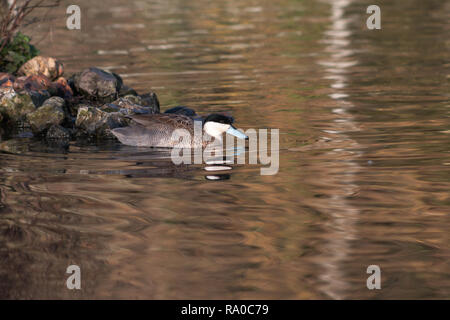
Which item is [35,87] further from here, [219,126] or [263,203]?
[263,203]

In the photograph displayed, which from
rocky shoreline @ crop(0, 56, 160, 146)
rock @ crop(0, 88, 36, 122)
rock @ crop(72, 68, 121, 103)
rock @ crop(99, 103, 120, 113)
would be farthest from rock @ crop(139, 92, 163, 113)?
rock @ crop(0, 88, 36, 122)

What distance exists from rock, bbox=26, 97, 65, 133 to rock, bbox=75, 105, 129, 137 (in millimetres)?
556

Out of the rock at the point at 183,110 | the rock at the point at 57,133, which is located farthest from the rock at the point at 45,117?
the rock at the point at 183,110

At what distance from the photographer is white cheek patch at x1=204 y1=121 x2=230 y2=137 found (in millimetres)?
12336

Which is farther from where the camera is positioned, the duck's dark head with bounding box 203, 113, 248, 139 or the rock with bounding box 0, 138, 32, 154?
the rock with bounding box 0, 138, 32, 154

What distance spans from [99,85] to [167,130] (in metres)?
4.10

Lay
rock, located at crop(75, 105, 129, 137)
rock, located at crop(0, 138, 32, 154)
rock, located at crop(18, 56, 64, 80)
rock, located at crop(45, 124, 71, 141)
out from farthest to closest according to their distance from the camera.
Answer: rock, located at crop(18, 56, 64, 80)
rock, located at crop(45, 124, 71, 141)
rock, located at crop(75, 105, 129, 137)
rock, located at crop(0, 138, 32, 154)

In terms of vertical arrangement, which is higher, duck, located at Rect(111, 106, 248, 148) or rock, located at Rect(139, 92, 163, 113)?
rock, located at Rect(139, 92, 163, 113)

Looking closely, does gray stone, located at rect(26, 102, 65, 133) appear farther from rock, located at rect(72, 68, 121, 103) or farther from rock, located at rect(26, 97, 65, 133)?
rock, located at rect(72, 68, 121, 103)

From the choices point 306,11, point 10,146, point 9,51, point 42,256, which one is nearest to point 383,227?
point 42,256

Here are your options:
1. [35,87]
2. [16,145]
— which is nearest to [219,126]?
[16,145]

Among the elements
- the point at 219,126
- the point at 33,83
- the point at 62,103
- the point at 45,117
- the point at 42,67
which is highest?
the point at 42,67

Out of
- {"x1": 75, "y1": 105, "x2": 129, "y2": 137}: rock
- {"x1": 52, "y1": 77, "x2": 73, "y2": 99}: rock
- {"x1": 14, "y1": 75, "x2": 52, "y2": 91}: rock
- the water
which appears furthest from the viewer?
{"x1": 52, "y1": 77, "x2": 73, "y2": 99}: rock

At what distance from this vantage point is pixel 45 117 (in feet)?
47.4
